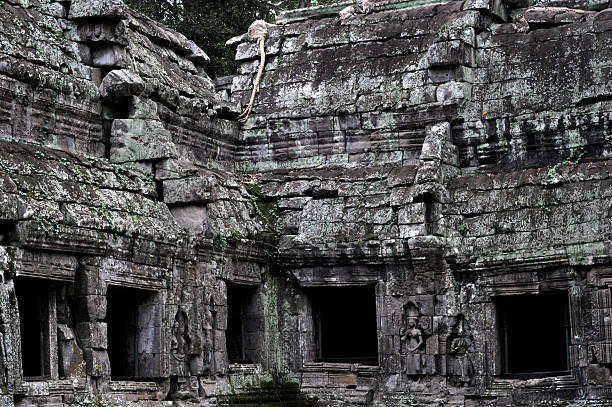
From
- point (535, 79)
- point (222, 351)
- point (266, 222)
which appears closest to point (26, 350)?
point (222, 351)

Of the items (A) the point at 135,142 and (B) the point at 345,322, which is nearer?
(A) the point at 135,142

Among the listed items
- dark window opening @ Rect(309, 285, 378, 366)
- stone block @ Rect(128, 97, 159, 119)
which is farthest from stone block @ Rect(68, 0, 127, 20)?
dark window opening @ Rect(309, 285, 378, 366)

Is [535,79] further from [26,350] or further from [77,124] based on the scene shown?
[26,350]

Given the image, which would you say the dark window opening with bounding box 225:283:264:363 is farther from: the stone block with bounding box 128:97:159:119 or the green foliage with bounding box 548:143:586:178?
the green foliage with bounding box 548:143:586:178

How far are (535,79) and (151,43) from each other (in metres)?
5.87

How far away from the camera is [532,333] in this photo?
805 inches

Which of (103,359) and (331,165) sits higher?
(331,165)

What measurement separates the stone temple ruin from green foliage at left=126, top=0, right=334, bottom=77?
641 cm

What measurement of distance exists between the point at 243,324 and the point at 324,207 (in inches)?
83.9

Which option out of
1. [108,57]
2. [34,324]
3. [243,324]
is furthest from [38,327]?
[243,324]

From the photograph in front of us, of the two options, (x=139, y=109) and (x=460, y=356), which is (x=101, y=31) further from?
(x=460, y=356)

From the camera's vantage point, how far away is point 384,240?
20.5 meters

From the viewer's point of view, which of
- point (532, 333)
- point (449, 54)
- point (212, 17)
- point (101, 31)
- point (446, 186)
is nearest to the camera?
point (101, 31)

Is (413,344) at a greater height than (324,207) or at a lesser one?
lesser
